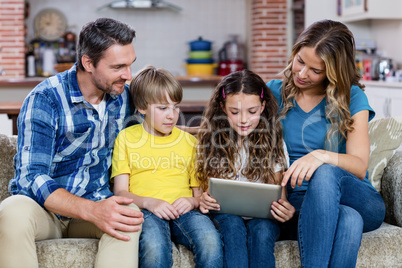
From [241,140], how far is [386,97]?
8.48 feet

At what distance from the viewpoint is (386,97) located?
4141 millimetres

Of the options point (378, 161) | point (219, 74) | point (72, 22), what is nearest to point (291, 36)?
point (219, 74)

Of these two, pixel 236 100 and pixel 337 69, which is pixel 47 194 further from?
pixel 337 69

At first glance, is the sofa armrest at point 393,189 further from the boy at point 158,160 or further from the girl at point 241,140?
the boy at point 158,160

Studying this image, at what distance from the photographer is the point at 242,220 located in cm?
179

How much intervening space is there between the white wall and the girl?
4.96 metres

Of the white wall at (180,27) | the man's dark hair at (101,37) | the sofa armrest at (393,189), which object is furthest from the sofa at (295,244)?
the white wall at (180,27)

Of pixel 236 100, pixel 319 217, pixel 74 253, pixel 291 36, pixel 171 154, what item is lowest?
pixel 74 253

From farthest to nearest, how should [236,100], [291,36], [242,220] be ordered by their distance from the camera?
[291,36] → [236,100] → [242,220]

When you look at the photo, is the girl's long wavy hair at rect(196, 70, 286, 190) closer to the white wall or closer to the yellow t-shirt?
the yellow t-shirt

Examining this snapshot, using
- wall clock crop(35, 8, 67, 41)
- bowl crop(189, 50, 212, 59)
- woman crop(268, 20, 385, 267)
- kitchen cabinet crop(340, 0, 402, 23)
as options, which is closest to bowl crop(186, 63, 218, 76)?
bowl crop(189, 50, 212, 59)

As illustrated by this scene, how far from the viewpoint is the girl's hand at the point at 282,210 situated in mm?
1721

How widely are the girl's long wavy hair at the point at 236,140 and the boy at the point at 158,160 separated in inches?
2.7

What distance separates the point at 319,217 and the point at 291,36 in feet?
16.9
